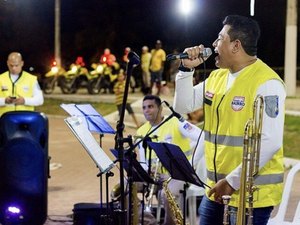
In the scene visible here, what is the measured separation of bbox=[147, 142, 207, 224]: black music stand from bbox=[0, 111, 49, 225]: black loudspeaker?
111 inches

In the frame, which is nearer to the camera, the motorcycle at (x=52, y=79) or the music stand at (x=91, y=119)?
the music stand at (x=91, y=119)

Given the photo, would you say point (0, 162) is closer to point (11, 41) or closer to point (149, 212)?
point (149, 212)

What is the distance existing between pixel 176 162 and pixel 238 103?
0.53 meters

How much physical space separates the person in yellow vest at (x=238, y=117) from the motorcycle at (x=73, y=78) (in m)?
20.5

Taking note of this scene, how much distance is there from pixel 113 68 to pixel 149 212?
17865mm

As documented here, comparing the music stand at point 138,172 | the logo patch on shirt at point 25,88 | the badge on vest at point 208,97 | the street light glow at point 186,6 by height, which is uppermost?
the street light glow at point 186,6

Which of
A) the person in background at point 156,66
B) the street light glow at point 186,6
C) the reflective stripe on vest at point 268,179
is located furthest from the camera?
the street light glow at point 186,6

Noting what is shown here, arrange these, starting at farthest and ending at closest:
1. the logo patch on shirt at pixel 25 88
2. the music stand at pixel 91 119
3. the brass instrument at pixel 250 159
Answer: the logo patch on shirt at pixel 25 88 < the music stand at pixel 91 119 < the brass instrument at pixel 250 159

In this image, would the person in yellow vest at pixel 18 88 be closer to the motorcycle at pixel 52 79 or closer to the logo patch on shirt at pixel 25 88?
the logo patch on shirt at pixel 25 88

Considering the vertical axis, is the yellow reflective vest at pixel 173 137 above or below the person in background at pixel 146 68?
below


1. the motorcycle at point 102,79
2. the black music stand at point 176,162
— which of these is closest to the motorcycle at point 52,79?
the motorcycle at point 102,79

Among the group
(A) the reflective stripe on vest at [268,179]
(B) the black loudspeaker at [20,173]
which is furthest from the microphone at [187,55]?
(B) the black loudspeaker at [20,173]

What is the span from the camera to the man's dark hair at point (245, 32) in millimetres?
3911

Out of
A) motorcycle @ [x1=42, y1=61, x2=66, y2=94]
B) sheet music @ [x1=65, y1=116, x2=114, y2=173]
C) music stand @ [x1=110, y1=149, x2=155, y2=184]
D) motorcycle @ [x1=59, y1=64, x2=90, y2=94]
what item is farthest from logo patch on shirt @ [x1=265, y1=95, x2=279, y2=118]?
motorcycle @ [x1=42, y1=61, x2=66, y2=94]
